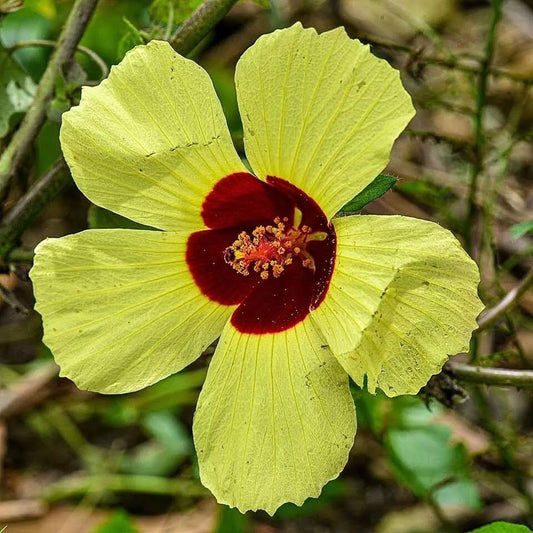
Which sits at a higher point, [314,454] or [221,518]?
[314,454]

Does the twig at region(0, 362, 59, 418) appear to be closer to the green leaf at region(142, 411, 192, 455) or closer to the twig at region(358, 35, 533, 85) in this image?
the green leaf at region(142, 411, 192, 455)

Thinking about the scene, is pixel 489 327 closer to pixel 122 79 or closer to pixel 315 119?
pixel 315 119

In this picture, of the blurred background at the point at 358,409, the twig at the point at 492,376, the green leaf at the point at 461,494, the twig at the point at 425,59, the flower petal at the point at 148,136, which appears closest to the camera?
the flower petal at the point at 148,136

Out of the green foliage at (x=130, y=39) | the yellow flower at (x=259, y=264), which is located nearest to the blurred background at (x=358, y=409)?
the green foliage at (x=130, y=39)

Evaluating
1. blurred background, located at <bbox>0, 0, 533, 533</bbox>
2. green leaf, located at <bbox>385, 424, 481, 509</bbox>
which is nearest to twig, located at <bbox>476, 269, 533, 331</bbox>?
blurred background, located at <bbox>0, 0, 533, 533</bbox>

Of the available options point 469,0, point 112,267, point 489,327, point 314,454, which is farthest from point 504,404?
point 469,0

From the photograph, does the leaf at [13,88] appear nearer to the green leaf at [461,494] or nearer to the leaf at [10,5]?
the leaf at [10,5]
